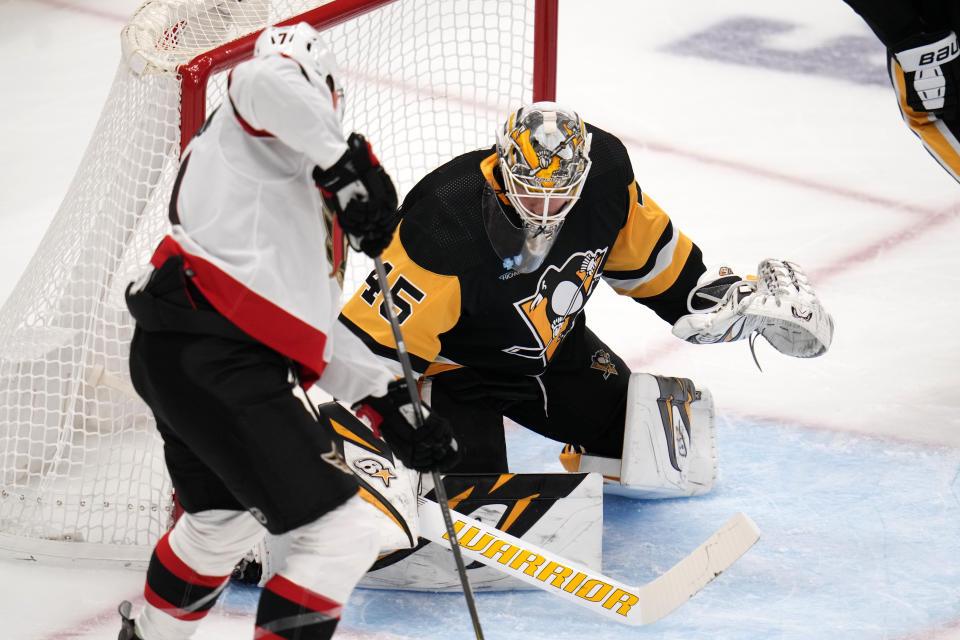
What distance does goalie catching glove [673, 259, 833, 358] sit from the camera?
9.32 feet

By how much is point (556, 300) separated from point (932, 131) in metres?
1.20

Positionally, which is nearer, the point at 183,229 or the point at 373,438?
the point at 183,229

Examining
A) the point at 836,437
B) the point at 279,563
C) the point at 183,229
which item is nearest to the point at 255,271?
the point at 183,229

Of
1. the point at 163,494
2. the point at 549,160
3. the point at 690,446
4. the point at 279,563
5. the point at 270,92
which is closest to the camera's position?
the point at 270,92

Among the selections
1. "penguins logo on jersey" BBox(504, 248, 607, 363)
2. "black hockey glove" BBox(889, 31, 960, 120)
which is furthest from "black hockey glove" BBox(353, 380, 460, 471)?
"black hockey glove" BBox(889, 31, 960, 120)

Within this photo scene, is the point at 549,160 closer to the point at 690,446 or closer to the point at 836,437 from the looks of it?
the point at 690,446

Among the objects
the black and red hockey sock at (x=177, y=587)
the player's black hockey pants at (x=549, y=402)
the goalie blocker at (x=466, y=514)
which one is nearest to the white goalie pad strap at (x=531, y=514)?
the goalie blocker at (x=466, y=514)

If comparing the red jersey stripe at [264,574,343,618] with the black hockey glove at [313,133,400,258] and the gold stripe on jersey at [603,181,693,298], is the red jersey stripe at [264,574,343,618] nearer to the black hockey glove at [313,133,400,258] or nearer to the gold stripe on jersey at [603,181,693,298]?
the black hockey glove at [313,133,400,258]

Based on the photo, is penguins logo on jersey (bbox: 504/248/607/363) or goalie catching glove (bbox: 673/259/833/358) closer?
penguins logo on jersey (bbox: 504/248/607/363)

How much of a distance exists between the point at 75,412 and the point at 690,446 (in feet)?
4.64

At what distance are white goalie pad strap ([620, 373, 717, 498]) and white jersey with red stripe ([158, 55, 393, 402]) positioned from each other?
3.88ft

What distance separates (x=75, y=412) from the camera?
286cm

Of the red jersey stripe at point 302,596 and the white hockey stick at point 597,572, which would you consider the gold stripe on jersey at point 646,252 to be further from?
the red jersey stripe at point 302,596

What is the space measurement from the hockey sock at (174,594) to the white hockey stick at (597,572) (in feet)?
1.87
